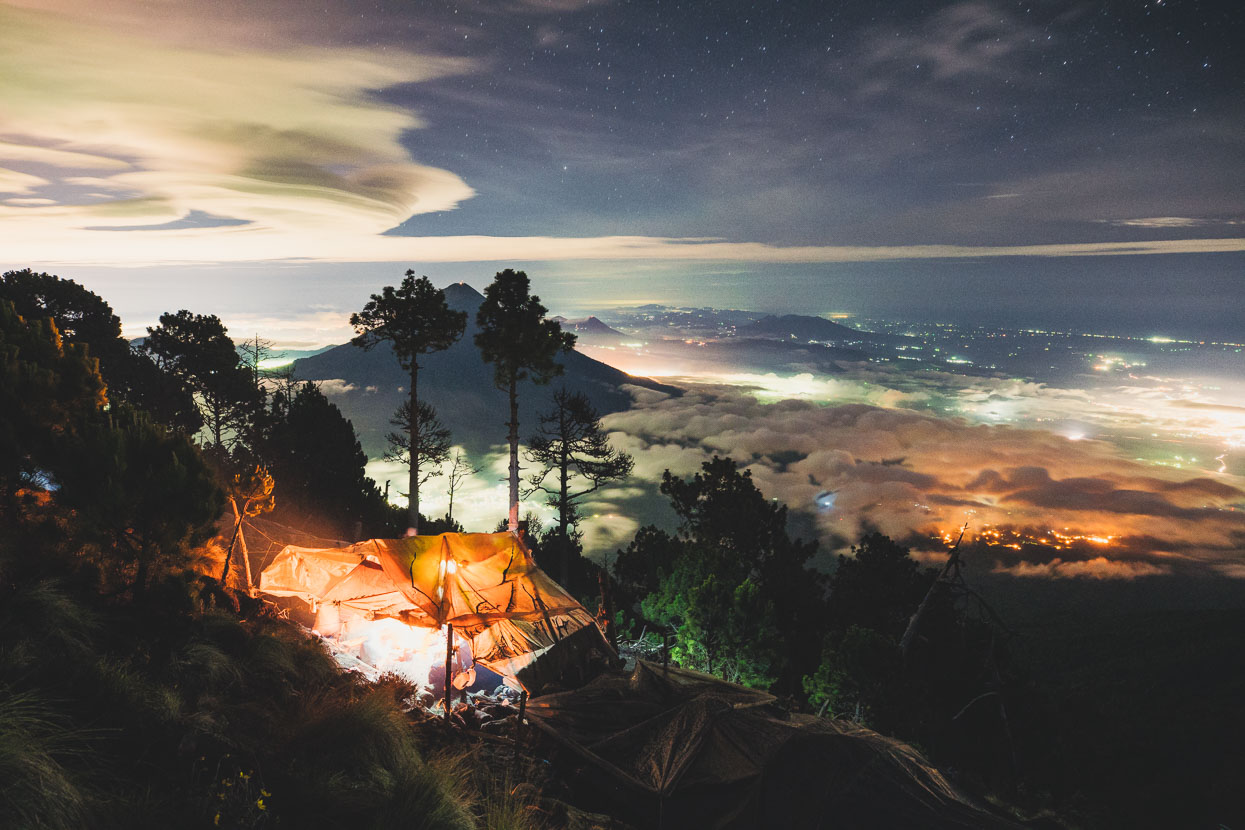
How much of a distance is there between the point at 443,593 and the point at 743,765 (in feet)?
28.0

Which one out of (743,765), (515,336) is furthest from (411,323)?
(743,765)

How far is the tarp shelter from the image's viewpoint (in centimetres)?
1399

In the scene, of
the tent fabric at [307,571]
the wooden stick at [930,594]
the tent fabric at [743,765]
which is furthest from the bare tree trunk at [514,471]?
the wooden stick at [930,594]

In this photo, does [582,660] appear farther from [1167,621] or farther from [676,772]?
[1167,621]

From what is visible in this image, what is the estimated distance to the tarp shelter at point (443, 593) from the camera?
45.9 feet

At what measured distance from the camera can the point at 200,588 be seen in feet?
32.8

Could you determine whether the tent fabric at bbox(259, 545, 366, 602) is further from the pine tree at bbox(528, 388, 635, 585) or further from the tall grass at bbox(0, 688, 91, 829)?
the pine tree at bbox(528, 388, 635, 585)

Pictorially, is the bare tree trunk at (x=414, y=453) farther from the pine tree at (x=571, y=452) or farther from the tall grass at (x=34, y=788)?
the tall grass at (x=34, y=788)

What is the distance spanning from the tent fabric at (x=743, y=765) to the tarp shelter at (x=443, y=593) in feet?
13.1

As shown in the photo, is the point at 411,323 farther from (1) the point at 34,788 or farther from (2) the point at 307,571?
(1) the point at 34,788

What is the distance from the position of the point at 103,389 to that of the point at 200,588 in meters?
4.98

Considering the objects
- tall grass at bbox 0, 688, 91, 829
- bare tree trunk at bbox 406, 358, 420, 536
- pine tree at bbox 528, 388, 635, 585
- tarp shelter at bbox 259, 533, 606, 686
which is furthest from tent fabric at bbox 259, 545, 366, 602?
pine tree at bbox 528, 388, 635, 585

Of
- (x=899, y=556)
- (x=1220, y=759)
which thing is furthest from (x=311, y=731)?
(x=1220, y=759)

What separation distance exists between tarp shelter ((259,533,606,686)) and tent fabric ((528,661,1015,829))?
3980mm
